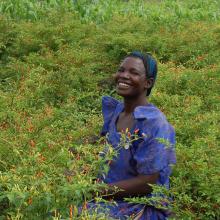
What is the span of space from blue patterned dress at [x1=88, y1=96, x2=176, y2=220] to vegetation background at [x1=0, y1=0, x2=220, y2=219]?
0.50 feet

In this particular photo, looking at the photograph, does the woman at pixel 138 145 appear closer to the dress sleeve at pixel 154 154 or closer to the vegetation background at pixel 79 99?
the dress sleeve at pixel 154 154

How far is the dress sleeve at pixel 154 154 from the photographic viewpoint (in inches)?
133

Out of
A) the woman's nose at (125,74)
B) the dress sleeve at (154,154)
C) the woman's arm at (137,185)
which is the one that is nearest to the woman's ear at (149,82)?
the woman's nose at (125,74)

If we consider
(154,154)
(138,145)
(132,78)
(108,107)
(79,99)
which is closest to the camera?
(154,154)

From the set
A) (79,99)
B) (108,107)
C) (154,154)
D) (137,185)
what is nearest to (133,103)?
(108,107)

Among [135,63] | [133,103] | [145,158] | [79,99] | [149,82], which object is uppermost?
[135,63]

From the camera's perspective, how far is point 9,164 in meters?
3.35

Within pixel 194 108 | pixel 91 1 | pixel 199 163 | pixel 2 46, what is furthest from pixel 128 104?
pixel 91 1

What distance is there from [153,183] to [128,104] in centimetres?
73

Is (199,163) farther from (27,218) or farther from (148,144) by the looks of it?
(27,218)

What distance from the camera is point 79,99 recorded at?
20.2 ft

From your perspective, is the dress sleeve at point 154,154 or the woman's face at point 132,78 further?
the woman's face at point 132,78

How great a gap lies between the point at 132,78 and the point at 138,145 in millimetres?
524

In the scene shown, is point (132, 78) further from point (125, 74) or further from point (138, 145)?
point (138, 145)
